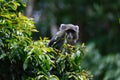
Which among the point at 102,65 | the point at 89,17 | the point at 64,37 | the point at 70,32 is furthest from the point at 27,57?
the point at 89,17

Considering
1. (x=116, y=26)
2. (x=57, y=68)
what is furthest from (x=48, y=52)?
(x=116, y=26)

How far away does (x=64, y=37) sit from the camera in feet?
14.8

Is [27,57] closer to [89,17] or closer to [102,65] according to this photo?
[102,65]

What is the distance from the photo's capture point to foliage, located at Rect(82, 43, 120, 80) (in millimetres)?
9812

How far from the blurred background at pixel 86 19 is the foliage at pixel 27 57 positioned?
6532 mm

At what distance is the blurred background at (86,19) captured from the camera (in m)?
11.7

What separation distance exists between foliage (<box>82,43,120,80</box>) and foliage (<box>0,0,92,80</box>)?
5305 mm

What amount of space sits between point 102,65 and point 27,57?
6.27 metres

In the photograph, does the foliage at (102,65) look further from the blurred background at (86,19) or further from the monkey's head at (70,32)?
the monkey's head at (70,32)

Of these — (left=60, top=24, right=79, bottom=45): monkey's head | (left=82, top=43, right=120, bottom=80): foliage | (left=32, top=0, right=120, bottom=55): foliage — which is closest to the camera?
(left=60, top=24, right=79, bottom=45): monkey's head

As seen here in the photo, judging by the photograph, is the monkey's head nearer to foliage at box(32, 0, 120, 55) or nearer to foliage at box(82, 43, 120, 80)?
foliage at box(82, 43, 120, 80)

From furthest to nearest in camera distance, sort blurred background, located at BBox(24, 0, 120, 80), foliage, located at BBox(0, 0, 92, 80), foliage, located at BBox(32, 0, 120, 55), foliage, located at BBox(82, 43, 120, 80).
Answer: foliage, located at BBox(32, 0, 120, 55)
blurred background, located at BBox(24, 0, 120, 80)
foliage, located at BBox(82, 43, 120, 80)
foliage, located at BBox(0, 0, 92, 80)

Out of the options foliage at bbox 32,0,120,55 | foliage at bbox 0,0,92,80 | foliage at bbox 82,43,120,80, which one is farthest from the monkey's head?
foliage at bbox 32,0,120,55

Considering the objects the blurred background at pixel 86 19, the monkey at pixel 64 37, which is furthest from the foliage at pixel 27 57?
the blurred background at pixel 86 19
